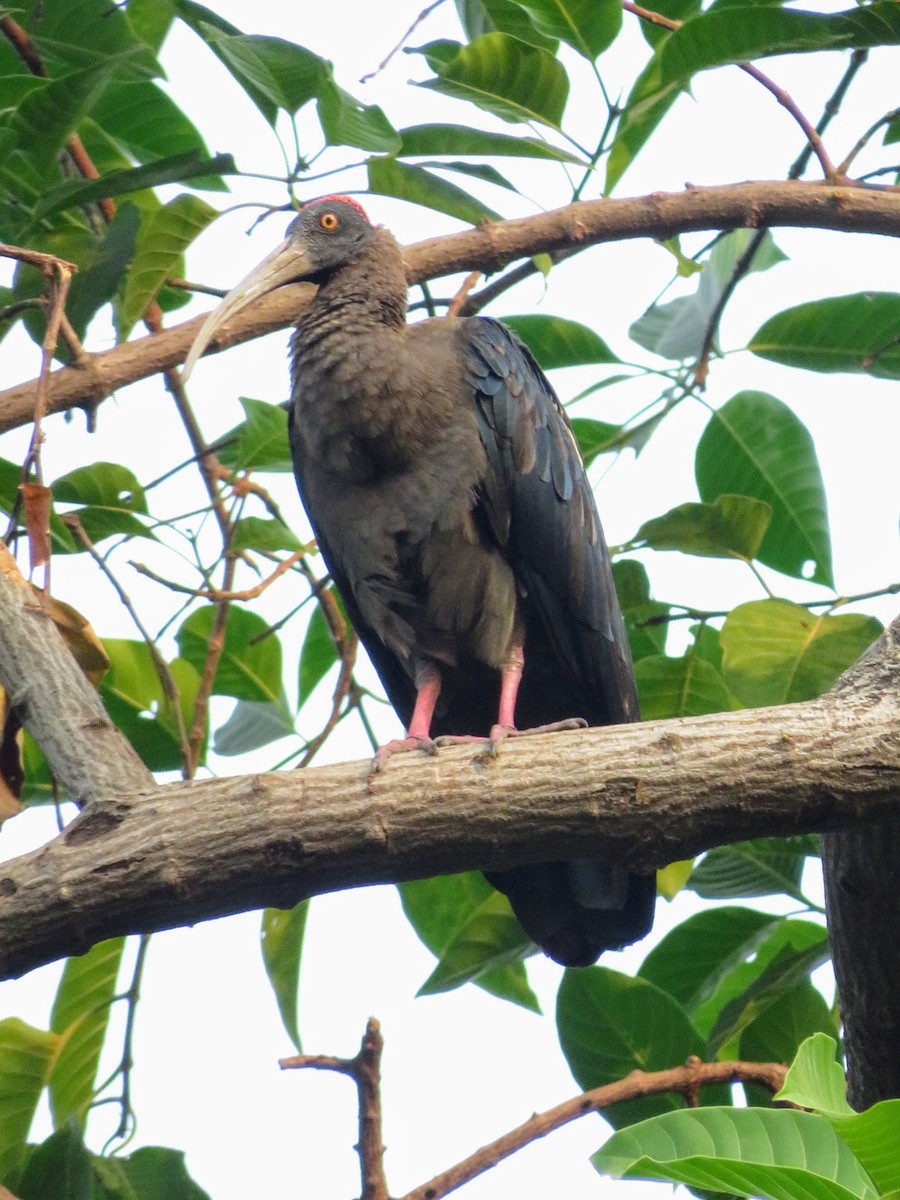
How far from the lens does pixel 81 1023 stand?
13.6 ft

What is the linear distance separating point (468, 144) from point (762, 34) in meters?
0.92

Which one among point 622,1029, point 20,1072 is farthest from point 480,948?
point 20,1072

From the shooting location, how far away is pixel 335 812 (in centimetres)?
298

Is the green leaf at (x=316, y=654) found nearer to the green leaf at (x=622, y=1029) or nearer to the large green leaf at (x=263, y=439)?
the large green leaf at (x=263, y=439)

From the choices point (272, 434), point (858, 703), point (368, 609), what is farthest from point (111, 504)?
point (858, 703)

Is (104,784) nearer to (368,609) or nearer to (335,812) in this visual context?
(335,812)

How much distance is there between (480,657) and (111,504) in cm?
125

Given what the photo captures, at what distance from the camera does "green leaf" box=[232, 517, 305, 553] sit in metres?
4.57

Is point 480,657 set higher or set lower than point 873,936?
higher

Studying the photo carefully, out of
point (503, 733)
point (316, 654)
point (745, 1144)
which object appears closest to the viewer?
point (745, 1144)

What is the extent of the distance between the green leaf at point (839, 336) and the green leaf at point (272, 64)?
6.04ft

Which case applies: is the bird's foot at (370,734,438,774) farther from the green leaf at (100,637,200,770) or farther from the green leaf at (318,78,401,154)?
the green leaf at (318,78,401,154)

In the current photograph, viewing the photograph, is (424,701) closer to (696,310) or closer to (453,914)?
(453,914)

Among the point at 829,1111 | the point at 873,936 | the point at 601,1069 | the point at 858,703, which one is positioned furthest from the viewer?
the point at 601,1069
